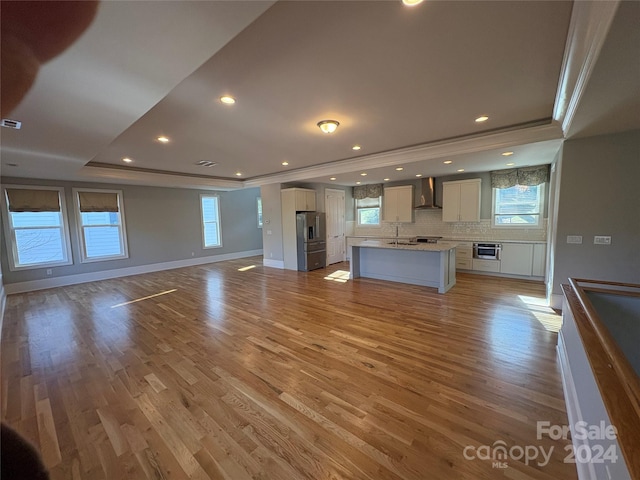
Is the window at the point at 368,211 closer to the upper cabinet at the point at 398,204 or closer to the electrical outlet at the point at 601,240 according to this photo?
the upper cabinet at the point at 398,204

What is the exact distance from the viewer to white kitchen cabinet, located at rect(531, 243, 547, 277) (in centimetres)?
542

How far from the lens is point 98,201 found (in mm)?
6422

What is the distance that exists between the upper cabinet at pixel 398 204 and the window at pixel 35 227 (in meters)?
8.14

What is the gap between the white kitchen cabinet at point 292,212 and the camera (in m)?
7.16

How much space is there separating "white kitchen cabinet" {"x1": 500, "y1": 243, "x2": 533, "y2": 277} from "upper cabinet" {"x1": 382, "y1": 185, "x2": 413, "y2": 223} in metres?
2.43

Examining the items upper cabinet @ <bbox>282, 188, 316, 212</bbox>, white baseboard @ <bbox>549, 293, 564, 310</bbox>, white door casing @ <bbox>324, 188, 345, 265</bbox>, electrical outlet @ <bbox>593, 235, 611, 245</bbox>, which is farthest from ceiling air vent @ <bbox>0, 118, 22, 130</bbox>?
white baseboard @ <bbox>549, 293, 564, 310</bbox>

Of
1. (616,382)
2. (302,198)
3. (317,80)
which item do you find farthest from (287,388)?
(302,198)

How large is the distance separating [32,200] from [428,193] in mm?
9183

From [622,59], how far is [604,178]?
2420 millimetres

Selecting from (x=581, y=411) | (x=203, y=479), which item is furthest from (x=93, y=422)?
(x=581, y=411)

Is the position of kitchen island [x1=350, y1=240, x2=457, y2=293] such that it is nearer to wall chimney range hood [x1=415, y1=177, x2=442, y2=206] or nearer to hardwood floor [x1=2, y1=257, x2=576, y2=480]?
hardwood floor [x1=2, y1=257, x2=576, y2=480]

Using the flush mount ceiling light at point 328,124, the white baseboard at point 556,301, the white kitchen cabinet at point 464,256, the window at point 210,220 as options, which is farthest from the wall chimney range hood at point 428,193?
the window at point 210,220

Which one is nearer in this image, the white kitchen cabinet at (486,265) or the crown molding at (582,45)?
the crown molding at (582,45)

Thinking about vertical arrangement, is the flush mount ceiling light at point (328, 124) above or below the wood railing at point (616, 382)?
above
